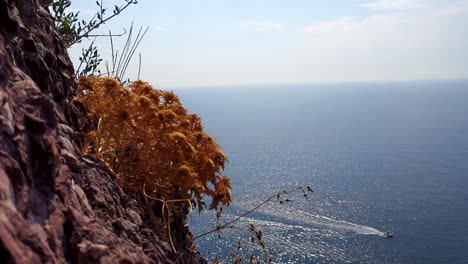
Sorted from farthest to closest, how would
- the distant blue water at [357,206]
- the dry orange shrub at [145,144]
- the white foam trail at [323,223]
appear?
the white foam trail at [323,223] < the distant blue water at [357,206] < the dry orange shrub at [145,144]

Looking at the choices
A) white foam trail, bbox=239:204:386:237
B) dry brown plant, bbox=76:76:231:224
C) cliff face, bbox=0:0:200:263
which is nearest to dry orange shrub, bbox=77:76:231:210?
dry brown plant, bbox=76:76:231:224

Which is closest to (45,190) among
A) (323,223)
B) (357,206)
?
(323,223)

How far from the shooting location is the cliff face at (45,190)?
227 centimetres

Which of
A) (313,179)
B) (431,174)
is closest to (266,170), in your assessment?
(313,179)

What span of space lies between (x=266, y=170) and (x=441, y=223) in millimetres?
63719

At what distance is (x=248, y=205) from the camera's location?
366ft

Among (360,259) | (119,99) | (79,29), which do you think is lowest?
(360,259)

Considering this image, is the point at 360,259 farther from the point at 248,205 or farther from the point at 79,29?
the point at 79,29

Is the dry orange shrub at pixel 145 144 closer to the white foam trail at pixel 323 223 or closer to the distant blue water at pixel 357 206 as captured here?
the distant blue water at pixel 357 206

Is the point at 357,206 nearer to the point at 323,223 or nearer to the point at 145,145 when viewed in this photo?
the point at 323,223

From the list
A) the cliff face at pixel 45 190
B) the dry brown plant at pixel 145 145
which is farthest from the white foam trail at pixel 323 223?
the cliff face at pixel 45 190

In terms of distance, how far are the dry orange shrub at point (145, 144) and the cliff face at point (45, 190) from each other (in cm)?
51

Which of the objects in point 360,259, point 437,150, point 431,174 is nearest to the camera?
point 360,259

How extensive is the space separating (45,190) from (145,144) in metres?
1.85
